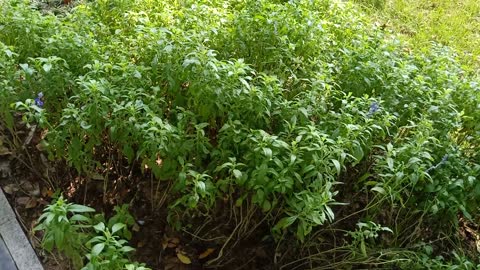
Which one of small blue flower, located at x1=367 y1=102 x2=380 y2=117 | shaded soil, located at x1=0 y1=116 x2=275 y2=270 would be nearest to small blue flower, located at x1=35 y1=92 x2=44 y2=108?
shaded soil, located at x1=0 y1=116 x2=275 y2=270

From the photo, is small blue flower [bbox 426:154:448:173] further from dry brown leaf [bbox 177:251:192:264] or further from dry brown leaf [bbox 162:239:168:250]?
dry brown leaf [bbox 162:239:168:250]

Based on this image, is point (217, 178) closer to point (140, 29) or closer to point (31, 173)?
point (140, 29)

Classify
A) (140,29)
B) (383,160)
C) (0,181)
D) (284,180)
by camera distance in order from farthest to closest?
(0,181) < (140,29) < (383,160) < (284,180)

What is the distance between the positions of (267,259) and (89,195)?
116 centimetres

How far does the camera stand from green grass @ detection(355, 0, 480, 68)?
519cm

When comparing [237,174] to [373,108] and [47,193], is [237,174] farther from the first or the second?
[47,193]

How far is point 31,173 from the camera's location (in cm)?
342

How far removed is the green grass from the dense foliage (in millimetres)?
1866

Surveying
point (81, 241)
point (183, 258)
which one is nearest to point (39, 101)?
point (81, 241)

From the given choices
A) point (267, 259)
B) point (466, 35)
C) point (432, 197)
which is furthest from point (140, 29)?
point (466, 35)

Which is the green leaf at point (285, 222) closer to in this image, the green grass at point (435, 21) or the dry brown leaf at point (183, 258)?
the dry brown leaf at point (183, 258)

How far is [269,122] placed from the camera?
2.81 metres

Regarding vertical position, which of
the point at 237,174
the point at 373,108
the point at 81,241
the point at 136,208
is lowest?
the point at 136,208

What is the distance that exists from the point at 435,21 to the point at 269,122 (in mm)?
3507
